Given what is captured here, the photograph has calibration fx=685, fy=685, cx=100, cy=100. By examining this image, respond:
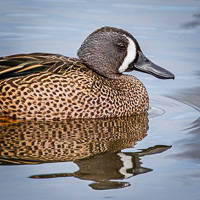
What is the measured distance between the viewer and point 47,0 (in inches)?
610

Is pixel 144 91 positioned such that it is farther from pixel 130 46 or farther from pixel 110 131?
pixel 110 131

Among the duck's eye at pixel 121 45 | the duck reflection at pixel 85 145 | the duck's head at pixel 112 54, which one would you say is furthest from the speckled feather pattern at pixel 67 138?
the duck's eye at pixel 121 45

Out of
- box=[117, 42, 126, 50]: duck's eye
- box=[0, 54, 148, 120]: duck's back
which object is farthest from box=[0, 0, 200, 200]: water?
box=[117, 42, 126, 50]: duck's eye

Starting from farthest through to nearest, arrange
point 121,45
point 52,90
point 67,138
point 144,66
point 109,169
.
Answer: point 144,66
point 121,45
point 52,90
point 67,138
point 109,169

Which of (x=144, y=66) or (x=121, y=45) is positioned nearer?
(x=121, y=45)

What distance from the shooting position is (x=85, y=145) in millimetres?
8125

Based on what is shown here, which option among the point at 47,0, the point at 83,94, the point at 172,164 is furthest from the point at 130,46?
the point at 47,0

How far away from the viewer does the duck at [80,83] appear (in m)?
9.08

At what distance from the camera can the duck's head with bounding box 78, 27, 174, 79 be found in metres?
9.77

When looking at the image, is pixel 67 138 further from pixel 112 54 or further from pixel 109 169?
pixel 112 54

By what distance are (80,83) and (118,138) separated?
45.1 inches

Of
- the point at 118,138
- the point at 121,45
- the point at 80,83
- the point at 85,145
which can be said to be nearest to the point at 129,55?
the point at 121,45

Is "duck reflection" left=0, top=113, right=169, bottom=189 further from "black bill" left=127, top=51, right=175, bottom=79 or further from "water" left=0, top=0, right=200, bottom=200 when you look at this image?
"black bill" left=127, top=51, right=175, bottom=79

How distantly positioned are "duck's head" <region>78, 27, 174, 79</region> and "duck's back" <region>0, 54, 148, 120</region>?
0.81 ft
